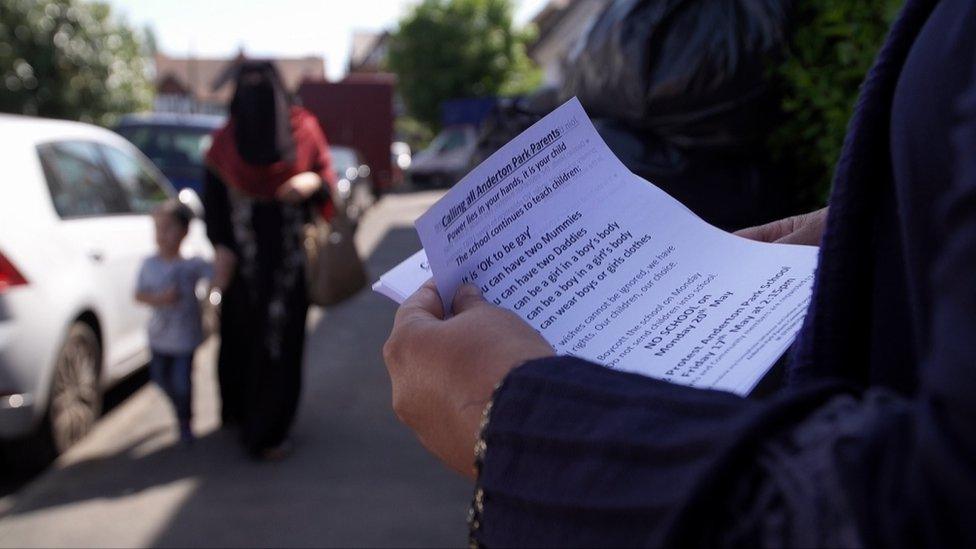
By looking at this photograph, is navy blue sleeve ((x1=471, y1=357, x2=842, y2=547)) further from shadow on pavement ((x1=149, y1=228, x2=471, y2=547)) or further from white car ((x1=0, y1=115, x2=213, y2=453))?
white car ((x1=0, y1=115, x2=213, y2=453))

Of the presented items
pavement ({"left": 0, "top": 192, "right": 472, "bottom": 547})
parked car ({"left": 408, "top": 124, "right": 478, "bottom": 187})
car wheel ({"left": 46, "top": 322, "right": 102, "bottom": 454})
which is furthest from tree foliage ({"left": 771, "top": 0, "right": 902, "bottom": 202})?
parked car ({"left": 408, "top": 124, "right": 478, "bottom": 187})

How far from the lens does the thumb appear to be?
0.91 meters

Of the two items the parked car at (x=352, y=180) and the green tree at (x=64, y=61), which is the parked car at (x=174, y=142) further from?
the green tree at (x=64, y=61)

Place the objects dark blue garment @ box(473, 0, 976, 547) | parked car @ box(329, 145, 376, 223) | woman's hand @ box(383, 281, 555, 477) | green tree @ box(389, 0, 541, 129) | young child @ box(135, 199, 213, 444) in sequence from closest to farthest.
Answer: dark blue garment @ box(473, 0, 976, 547)
woman's hand @ box(383, 281, 555, 477)
young child @ box(135, 199, 213, 444)
parked car @ box(329, 145, 376, 223)
green tree @ box(389, 0, 541, 129)

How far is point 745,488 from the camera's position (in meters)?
0.61

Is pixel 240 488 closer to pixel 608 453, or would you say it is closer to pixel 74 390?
pixel 74 390

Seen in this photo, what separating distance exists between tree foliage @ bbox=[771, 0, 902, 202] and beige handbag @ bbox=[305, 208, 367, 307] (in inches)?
99.4

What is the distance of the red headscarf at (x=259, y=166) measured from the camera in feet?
15.1

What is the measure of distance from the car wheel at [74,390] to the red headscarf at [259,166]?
43.3 inches

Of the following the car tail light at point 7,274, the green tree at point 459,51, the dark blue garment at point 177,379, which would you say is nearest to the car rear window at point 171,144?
the dark blue garment at point 177,379

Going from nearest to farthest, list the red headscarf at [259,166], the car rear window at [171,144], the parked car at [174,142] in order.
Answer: the red headscarf at [259,166] → the parked car at [174,142] → the car rear window at [171,144]

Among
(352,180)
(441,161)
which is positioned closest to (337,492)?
(352,180)

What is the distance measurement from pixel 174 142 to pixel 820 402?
9.41 m

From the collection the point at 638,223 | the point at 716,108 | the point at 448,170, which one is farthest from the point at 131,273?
the point at 448,170
